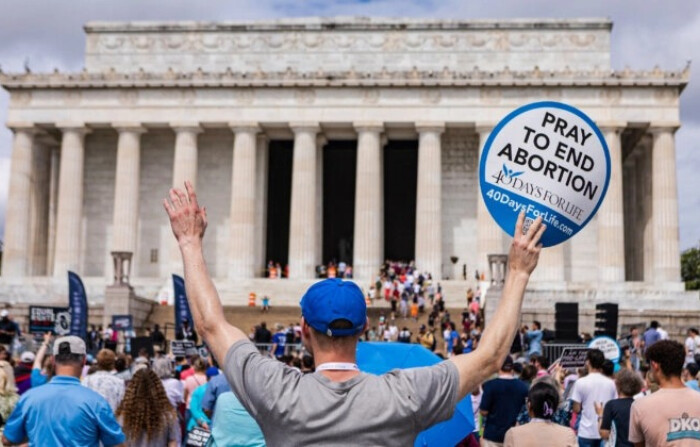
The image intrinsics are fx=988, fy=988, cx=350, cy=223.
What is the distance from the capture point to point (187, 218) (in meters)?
4.95

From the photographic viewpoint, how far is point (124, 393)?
923cm

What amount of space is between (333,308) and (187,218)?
1088 millimetres

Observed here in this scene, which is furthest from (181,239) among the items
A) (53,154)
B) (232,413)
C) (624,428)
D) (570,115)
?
(53,154)

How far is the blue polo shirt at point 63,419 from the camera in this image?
7.23 metres

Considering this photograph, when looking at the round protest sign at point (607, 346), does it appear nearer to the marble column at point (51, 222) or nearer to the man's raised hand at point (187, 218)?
the man's raised hand at point (187, 218)

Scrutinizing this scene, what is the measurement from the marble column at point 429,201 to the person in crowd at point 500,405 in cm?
4297

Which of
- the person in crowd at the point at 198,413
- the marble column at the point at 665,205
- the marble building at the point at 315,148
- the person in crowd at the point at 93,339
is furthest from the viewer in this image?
the marble building at the point at 315,148

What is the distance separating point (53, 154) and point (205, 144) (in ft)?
32.9

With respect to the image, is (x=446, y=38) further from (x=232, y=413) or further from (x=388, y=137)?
(x=232, y=413)

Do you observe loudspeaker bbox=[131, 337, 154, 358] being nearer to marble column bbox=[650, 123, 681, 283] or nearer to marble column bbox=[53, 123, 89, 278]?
marble column bbox=[53, 123, 89, 278]

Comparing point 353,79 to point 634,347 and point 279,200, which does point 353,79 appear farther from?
point 634,347

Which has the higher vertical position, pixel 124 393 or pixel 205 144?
pixel 205 144

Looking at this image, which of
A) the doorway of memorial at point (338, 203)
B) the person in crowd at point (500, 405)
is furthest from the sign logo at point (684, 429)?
the doorway of memorial at point (338, 203)

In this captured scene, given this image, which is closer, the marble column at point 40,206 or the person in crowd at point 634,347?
the person in crowd at point 634,347
